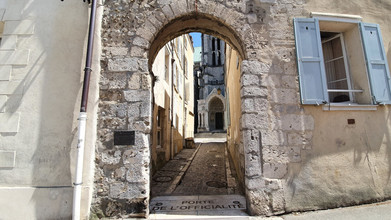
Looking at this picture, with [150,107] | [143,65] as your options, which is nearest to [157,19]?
[143,65]

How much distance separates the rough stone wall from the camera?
2.74 meters

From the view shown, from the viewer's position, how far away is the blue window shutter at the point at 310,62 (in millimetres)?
3004

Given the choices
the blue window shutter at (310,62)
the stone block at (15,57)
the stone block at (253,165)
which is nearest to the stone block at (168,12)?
the blue window shutter at (310,62)

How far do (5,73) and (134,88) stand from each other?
76.8 inches

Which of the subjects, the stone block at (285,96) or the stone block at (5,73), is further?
the stone block at (285,96)

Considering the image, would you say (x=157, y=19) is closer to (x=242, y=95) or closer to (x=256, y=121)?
(x=242, y=95)

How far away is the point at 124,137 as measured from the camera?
2.82 metres

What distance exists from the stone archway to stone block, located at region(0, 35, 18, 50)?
1357mm

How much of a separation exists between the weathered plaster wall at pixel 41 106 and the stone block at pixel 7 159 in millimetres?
12

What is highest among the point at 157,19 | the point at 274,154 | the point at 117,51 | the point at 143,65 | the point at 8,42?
the point at 157,19

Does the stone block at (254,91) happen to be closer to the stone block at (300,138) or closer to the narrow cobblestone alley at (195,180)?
the stone block at (300,138)

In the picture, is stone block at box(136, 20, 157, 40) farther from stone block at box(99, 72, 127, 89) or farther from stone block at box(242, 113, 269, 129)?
stone block at box(242, 113, 269, 129)

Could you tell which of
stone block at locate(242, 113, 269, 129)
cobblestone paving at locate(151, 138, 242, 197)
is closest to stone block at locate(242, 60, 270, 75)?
stone block at locate(242, 113, 269, 129)

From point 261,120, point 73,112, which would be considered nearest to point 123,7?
point 73,112
